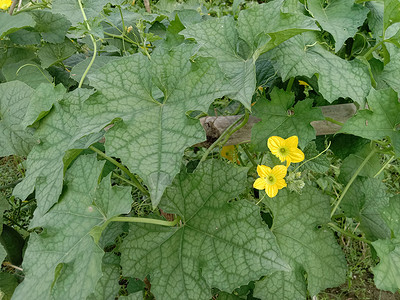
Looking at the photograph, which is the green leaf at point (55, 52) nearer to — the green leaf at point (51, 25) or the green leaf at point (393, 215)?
the green leaf at point (51, 25)

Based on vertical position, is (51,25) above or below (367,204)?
above

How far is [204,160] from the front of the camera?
1105 millimetres

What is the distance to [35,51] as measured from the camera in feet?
4.90

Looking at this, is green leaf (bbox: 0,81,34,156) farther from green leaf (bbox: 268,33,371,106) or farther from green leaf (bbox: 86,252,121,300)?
green leaf (bbox: 268,33,371,106)

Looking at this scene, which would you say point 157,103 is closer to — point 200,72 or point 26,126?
point 200,72

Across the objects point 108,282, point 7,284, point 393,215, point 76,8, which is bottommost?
point 7,284

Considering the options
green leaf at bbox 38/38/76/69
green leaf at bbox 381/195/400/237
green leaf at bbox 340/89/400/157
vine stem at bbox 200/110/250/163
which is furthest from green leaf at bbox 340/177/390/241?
green leaf at bbox 38/38/76/69

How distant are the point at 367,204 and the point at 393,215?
15cm

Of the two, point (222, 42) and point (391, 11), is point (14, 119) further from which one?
point (391, 11)

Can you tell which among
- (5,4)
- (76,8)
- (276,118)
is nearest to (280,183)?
(276,118)

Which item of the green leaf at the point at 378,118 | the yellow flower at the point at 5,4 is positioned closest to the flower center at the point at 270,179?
the green leaf at the point at 378,118

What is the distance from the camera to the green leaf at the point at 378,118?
3.49 ft

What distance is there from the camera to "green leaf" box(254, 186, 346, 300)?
1.10 metres

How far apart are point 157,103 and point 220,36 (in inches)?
11.9
